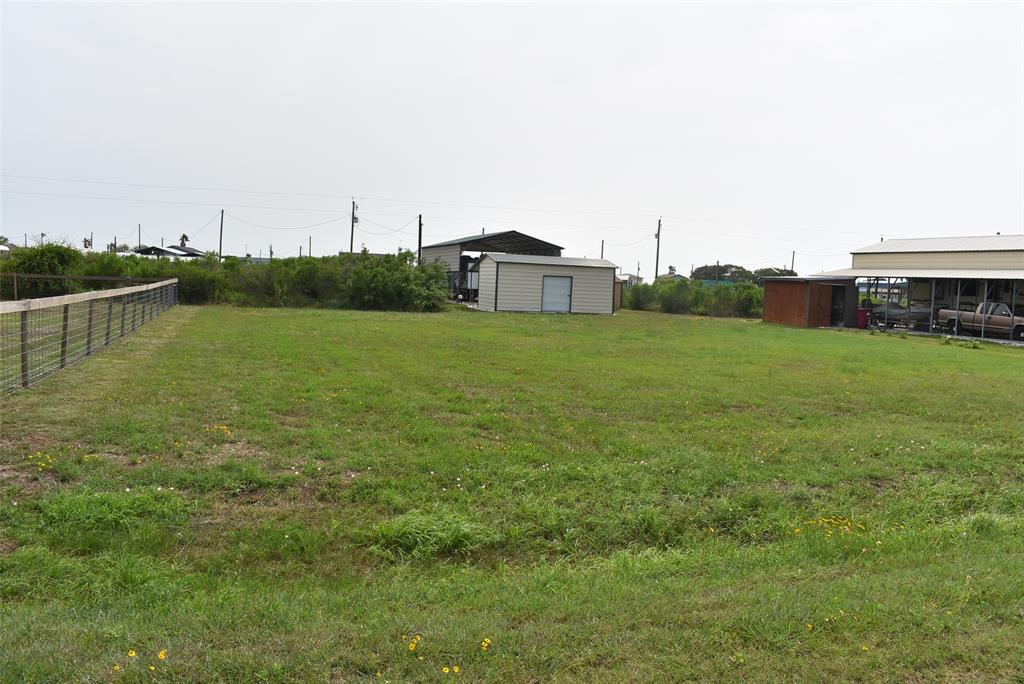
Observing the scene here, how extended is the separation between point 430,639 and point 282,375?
8399 millimetres

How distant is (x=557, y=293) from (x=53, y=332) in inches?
1032

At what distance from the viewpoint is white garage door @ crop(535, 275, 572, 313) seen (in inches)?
1460

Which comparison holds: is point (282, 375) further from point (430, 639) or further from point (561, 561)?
point (430, 639)

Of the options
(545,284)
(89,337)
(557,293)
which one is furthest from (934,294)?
(89,337)

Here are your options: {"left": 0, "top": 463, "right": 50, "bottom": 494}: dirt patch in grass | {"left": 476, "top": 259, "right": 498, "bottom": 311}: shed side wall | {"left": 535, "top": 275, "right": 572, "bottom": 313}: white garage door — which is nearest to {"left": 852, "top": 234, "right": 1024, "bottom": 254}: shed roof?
{"left": 535, "top": 275, "right": 572, "bottom": 313}: white garage door

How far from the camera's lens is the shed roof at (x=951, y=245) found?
1252 inches

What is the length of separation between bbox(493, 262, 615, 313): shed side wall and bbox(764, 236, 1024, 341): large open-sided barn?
8067mm

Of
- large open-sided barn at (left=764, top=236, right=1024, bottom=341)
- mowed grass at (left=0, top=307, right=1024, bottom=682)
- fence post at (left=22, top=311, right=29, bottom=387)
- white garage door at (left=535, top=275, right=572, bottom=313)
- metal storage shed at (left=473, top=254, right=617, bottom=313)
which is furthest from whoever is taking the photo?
white garage door at (left=535, top=275, right=572, bottom=313)

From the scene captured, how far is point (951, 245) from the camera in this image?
35219 millimetres

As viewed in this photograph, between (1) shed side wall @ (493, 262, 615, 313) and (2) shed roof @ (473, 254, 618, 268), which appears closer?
(1) shed side wall @ (493, 262, 615, 313)

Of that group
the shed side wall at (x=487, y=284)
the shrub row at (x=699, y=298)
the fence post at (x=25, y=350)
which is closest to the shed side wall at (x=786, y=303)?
the shrub row at (x=699, y=298)

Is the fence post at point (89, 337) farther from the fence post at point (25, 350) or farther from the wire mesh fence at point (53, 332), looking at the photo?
the fence post at point (25, 350)

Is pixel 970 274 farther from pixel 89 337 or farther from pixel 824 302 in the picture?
pixel 89 337

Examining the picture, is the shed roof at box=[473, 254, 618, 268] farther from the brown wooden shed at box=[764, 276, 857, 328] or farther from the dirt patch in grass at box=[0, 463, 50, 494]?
the dirt patch in grass at box=[0, 463, 50, 494]
